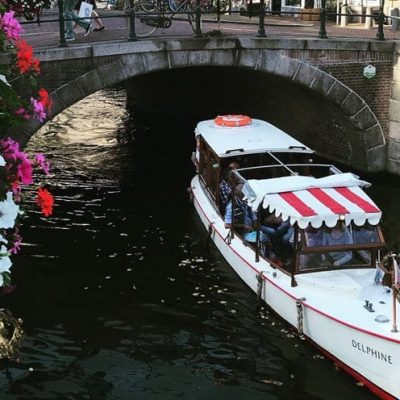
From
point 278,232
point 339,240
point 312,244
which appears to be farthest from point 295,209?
point 278,232

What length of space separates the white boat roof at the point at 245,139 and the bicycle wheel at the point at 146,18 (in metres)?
2.66

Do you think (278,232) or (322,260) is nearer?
(322,260)

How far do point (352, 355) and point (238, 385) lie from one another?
1.46 m

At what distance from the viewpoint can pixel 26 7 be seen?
6.75m

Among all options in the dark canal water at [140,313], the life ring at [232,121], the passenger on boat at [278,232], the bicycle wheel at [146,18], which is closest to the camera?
the dark canal water at [140,313]

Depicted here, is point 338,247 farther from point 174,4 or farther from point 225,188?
point 174,4

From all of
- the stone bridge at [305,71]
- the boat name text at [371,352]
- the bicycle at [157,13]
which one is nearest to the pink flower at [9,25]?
the boat name text at [371,352]

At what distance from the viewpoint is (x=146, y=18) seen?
50.5ft

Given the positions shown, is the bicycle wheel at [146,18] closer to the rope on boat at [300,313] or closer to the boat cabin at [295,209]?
the boat cabin at [295,209]

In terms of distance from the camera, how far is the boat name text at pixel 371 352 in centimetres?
785

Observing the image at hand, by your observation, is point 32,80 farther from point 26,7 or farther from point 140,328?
point 140,328

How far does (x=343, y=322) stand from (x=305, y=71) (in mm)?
8619

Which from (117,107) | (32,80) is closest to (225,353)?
(32,80)

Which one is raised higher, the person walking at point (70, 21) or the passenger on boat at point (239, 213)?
the person walking at point (70, 21)
